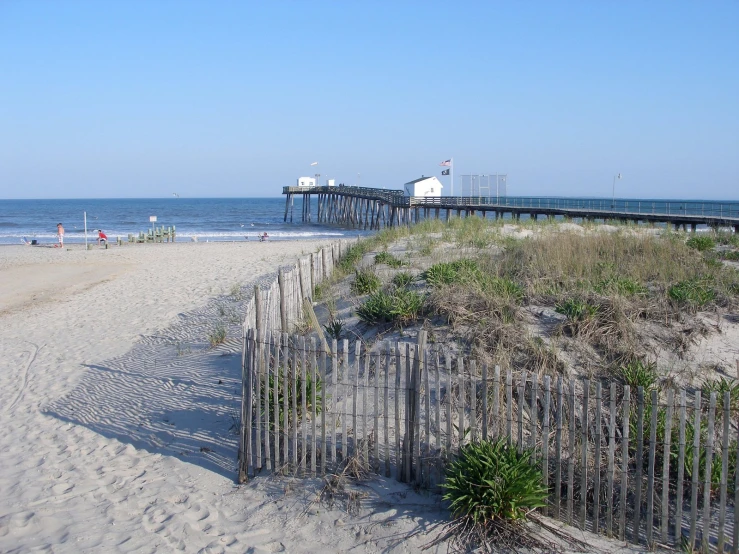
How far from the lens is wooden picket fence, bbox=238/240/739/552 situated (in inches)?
174

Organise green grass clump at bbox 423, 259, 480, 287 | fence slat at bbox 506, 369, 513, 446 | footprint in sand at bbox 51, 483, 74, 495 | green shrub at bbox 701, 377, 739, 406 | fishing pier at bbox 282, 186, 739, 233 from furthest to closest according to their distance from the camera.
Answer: fishing pier at bbox 282, 186, 739, 233 → green grass clump at bbox 423, 259, 480, 287 → footprint in sand at bbox 51, 483, 74, 495 → green shrub at bbox 701, 377, 739, 406 → fence slat at bbox 506, 369, 513, 446

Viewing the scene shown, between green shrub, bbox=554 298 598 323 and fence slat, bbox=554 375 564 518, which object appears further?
green shrub, bbox=554 298 598 323

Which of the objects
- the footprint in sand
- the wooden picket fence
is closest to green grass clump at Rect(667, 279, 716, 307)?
the wooden picket fence

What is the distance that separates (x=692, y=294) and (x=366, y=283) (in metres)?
4.81

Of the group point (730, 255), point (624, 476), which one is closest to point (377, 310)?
point (624, 476)

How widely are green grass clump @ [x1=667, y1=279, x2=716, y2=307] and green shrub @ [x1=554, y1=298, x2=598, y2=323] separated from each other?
3.67ft

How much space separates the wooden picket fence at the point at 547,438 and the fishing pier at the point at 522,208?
14798 millimetres

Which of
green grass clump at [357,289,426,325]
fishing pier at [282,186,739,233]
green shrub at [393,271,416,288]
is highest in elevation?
fishing pier at [282,186,739,233]

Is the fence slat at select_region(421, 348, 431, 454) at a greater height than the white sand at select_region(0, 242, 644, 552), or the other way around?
the fence slat at select_region(421, 348, 431, 454)

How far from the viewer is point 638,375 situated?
589cm

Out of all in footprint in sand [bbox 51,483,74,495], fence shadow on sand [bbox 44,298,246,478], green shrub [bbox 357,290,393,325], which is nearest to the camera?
footprint in sand [bbox 51,483,74,495]

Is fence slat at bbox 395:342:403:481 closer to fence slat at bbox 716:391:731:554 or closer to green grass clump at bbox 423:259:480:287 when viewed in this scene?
fence slat at bbox 716:391:731:554

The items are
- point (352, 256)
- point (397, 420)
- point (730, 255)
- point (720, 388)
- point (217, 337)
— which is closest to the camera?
point (397, 420)

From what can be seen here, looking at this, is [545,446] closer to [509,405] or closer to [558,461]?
[558,461]
